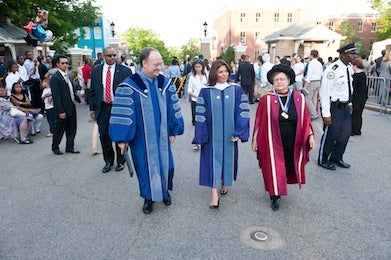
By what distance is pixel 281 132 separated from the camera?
3.89 metres

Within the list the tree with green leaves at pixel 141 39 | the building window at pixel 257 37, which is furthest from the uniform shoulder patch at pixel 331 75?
the tree with green leaves at pixel 141 39

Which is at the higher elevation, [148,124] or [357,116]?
[148,124]

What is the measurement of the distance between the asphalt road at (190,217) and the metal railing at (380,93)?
5.22 meters

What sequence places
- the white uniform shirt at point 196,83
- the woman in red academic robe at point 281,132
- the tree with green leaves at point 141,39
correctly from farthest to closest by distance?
the tree with green leaves at point 141,39 → the white uniform shirt at point 196,83 → the woman in red academic robe at point 281,132

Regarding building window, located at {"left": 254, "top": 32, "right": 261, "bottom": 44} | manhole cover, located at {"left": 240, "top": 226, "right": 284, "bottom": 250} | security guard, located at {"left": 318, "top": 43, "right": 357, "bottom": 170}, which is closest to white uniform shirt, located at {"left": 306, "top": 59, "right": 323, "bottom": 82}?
security guard, located at {"left": 318, "top": 43, "right": 357, "bottom": 170}

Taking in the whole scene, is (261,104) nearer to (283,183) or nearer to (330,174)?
(283,183)

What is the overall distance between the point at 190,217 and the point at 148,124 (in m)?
1.18

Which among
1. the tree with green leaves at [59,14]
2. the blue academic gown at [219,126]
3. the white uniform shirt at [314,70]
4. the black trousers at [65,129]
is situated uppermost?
the tree with green leaves at [59,14]

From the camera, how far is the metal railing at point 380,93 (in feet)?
33.8

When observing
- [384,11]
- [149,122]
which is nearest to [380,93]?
[149,122]

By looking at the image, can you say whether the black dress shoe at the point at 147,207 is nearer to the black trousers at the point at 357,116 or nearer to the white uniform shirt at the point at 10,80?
the black trousers at the point at 357,116

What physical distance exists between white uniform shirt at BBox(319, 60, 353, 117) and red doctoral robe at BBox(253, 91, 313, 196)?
128 cm

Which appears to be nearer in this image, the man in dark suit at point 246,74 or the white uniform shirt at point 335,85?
the white uniform shirt at point 335,85

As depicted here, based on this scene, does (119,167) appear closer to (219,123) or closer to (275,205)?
(219,123)
